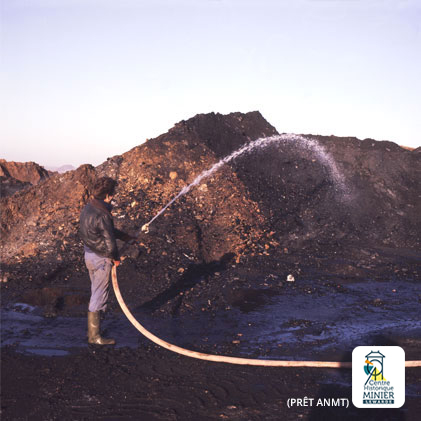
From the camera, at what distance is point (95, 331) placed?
19.3ft

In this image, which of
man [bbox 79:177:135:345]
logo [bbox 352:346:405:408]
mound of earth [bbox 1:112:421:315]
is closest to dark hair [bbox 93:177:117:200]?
man [bbox 79:177:135:345]

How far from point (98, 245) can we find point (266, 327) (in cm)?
271

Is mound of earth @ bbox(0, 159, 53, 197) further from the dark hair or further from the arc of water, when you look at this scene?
the dark hair

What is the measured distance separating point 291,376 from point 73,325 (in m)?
3.35

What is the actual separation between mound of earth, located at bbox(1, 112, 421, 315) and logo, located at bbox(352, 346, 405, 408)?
9.69 feet

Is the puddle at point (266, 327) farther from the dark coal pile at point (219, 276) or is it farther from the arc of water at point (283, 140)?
the arc of water at point (283, 140)

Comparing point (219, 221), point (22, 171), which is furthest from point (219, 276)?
point (22, 171)

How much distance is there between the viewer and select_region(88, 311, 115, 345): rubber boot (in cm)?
586

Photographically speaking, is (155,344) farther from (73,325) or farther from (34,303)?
(34,303)

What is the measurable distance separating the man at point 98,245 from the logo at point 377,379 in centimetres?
299

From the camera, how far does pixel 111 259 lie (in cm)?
580

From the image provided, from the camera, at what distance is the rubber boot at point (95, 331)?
5.86 metres

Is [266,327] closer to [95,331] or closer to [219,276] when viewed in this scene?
[95,331]

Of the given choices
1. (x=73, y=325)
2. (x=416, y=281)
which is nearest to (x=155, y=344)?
(x=73, y=325)
